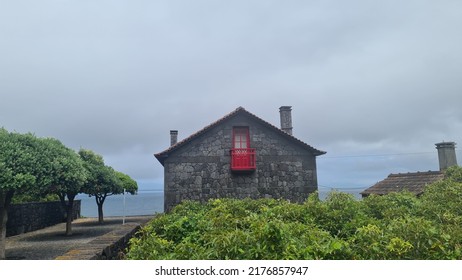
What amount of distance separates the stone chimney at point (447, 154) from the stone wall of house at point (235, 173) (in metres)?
7.20

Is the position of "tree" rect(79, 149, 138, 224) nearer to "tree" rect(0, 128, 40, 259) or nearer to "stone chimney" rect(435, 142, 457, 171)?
"tree" rect(0, 128, 40, 259)

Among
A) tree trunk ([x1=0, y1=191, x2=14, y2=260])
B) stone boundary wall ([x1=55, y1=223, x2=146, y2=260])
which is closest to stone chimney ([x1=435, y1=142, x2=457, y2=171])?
stone boundary wall ([x1=55, y1=223, x2=146, y2=260])

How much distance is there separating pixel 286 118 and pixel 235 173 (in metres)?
4.91

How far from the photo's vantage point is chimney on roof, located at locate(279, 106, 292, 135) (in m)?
17.0

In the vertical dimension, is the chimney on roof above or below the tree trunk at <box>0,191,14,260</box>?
above

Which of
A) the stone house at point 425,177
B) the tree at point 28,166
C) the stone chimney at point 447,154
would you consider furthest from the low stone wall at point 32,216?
the stone chimney at point 447,154

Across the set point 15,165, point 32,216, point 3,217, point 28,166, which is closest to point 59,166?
point 28,166

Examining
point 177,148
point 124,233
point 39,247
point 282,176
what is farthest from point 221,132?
point 39,247

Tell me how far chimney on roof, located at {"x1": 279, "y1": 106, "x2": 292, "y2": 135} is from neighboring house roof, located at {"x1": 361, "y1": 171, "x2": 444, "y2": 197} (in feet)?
18.6

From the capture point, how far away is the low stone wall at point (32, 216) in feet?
54.7

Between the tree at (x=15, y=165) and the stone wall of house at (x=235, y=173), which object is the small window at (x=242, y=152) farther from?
the tree at (x=15, y=165)

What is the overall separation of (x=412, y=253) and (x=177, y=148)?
11.7m

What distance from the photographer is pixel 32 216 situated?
1881 centimetres
